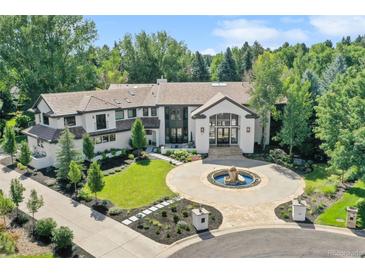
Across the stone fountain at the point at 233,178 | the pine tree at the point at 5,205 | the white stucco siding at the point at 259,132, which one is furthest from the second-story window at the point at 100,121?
the white stucco siding at the point at 259,132

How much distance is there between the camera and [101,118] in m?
42.7

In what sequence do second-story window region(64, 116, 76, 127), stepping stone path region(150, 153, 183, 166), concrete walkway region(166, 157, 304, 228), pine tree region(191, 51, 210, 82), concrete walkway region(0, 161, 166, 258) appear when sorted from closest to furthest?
1. concrete walkway region(0, 161, 166, 258)
2. concrete walkway region(166, 157, 304, 228)
3. stepping stone path region(150, 153, 183, 166)
4. second-story window region(64, 116, 76, 127)
5. pine tree region(191, 51, 210, 82)

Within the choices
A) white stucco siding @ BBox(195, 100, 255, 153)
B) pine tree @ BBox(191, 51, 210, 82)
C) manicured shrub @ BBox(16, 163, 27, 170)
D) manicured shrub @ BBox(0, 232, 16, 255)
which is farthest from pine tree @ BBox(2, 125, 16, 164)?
pine tree @ BBox(191, 51, 210, 82)

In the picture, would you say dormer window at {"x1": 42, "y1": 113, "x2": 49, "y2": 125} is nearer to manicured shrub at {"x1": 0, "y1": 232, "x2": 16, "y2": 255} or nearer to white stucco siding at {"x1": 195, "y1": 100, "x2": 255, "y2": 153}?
white stucco siding at {"x1": 195, "y1": 100, "x2": 255, "y2": 153}

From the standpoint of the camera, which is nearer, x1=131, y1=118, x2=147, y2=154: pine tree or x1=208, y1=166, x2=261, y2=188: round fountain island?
x1=208, y1=166, x2=261, y2=188: round fountain island

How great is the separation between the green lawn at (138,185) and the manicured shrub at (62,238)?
22.6 feet

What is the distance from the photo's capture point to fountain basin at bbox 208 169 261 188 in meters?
34.0

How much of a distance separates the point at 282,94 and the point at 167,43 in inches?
1871

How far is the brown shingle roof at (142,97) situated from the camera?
41.4 meters

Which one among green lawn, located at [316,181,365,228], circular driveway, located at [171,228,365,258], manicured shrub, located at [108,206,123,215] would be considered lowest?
circular driveway, located at [171,228,365,258]

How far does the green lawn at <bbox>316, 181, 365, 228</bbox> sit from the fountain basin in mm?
7802

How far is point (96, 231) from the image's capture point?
2528 cm

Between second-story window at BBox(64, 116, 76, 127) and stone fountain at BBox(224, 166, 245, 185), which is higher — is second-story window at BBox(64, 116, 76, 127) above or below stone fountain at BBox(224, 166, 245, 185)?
above

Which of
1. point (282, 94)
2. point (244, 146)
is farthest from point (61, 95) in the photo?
point (282, 94)
